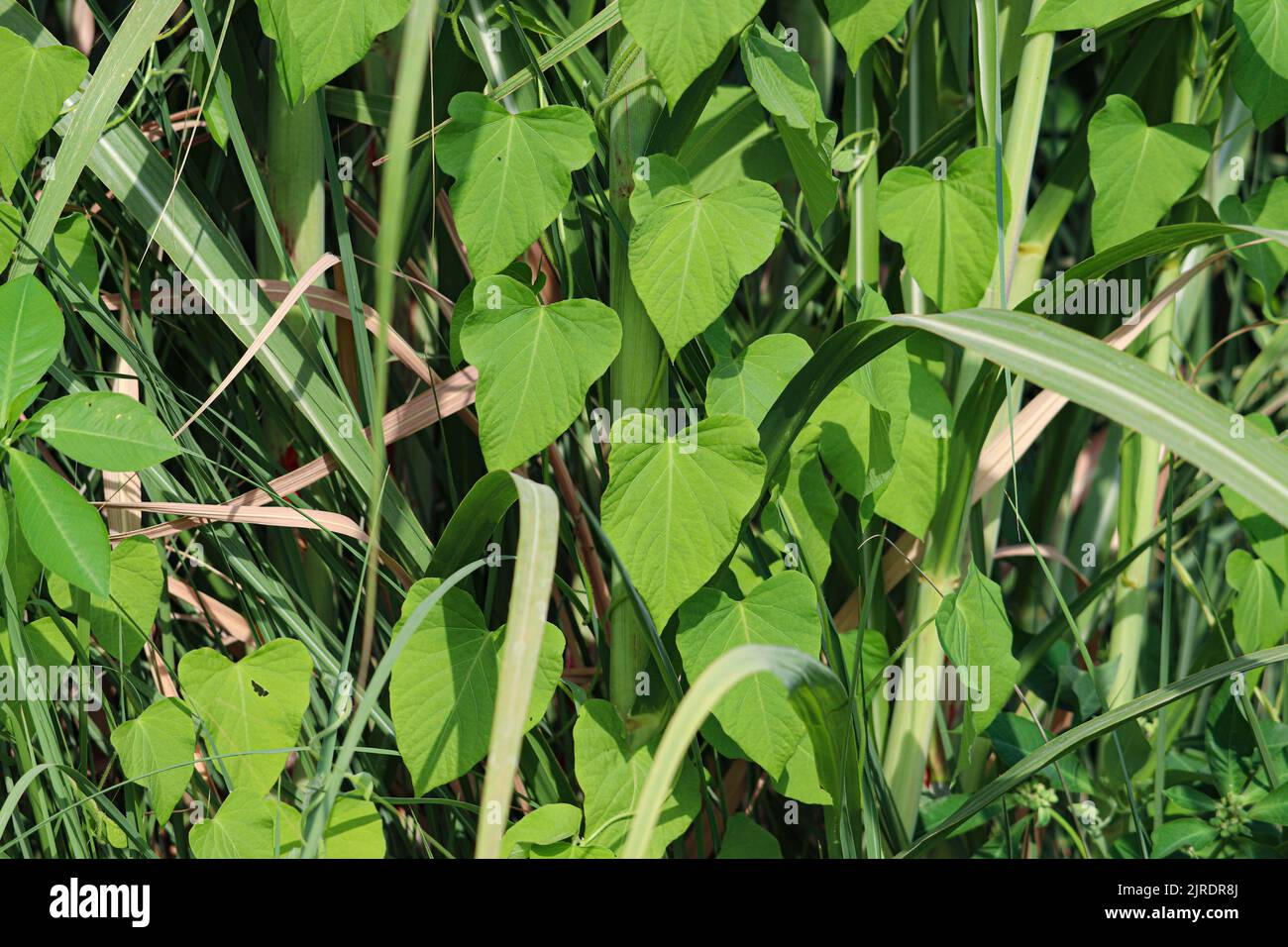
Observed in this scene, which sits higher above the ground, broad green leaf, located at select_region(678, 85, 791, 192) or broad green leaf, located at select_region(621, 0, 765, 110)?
broad green leaf, located at select_region(678, 85, 791, 192)

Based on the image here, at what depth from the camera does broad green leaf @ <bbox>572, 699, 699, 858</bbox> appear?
2.00 feet

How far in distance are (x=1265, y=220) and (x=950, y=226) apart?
0.30 meters

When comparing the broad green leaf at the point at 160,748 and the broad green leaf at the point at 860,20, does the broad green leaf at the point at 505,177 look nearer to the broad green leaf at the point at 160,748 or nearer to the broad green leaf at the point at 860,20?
the broad green leaf at the point at 860,20

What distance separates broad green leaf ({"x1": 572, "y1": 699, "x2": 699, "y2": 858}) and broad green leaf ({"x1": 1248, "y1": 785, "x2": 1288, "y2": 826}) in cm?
42

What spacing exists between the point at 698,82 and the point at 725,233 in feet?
0.33

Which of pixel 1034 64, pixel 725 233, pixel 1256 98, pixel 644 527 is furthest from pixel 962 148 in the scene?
pixel 644 527

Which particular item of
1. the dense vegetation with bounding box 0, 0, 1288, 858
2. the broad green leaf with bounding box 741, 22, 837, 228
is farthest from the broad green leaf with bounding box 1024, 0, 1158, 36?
the broad green leaf with bounding box 741, 22, 837, 228

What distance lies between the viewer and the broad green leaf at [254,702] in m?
0.61

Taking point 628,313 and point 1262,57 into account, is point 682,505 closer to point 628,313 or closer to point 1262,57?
point 628,313

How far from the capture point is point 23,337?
559 millimetres

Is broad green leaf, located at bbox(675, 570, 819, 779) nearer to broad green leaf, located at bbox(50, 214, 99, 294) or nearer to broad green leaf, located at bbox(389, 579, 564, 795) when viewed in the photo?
broad green leaf, located at bbox(389, 579, 564, 795)

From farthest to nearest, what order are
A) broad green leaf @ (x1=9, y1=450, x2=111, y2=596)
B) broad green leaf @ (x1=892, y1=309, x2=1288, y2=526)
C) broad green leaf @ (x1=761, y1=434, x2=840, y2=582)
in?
1. broad green leaf @ (x1=761, y1=434, x2=840, y2=582)
2. broad green leaf @ (x1=9, y1=450, x2=111, y2=596)
3. broad green leaf @ (x1=892, y1=309, x2=1288, y2=526)

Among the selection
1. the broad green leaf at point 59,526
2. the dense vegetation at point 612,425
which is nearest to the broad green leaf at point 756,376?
the dense vegetation at point 612,425

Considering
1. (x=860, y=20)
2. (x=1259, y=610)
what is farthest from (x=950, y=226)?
(x=1259, y=610)
